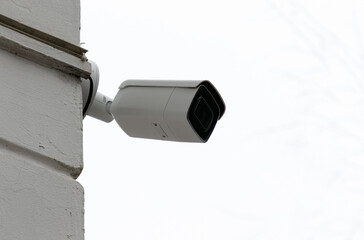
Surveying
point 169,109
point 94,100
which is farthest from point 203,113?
point 94,100

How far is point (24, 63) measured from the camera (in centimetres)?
253

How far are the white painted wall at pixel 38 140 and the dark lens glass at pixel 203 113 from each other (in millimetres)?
446

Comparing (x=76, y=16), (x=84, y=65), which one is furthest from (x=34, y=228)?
(x=76, y=16)

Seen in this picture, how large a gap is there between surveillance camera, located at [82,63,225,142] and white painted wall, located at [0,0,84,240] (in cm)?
27

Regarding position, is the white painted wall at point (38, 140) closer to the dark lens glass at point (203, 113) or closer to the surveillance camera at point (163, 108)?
the surveillance camera at point (163, 108)

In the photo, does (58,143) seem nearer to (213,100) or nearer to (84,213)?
(84,213)

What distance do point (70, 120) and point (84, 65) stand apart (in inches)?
6.7

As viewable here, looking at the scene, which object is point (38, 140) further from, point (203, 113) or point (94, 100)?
point (203, 113)

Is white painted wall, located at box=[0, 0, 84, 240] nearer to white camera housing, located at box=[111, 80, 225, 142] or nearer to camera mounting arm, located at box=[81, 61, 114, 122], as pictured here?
camera mounting arm, located at box=[81, 61, 114, 122]

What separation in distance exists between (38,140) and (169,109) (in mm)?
582

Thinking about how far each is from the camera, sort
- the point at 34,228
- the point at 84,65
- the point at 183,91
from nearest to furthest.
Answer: the point at 34,228 < the point at 84,65 < the point at 183,91

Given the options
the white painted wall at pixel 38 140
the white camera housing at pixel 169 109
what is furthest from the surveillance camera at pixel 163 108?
A: the white painted wall at pixel 38 140

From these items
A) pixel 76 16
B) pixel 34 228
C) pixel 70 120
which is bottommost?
pixel 34 228

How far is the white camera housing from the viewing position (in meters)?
2.89
